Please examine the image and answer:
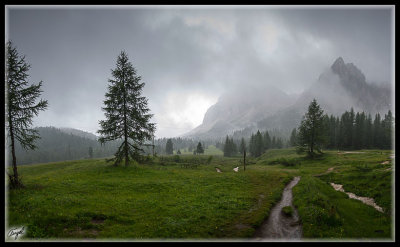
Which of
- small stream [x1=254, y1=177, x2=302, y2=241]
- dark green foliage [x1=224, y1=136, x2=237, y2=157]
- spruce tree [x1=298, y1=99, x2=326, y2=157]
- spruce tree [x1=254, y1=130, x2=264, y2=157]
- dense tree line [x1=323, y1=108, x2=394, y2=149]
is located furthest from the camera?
dark green foliage [x1=224, y1=136, x2=237, y2=157]

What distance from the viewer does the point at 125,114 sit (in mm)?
29234

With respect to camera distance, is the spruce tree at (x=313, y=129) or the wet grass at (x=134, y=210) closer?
the wet grass at (x=134, y=210)

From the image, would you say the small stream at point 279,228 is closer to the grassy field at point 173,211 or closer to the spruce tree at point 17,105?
the grassy field at point 173,211

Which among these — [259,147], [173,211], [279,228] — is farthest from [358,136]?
[173,211]

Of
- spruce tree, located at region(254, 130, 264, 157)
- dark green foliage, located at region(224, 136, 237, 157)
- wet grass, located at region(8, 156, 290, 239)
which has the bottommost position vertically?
dark green foliage, located at region(224, 136, 237, 157)

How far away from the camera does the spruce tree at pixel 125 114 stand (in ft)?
94.5

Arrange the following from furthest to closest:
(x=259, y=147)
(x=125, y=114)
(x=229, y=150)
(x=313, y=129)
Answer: (x=229, y=150) → (x=259, y=147) → (x=313, y=129) → (x=125, y=114)

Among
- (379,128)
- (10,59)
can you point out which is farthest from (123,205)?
(379,128)

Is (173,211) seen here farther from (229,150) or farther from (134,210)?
(229,150)

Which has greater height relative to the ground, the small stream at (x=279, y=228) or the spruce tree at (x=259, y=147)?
the small stream at (x=279, y=228)

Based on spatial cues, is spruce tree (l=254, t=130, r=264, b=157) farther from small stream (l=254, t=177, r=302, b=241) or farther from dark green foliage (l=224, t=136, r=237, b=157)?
small stream (l=254, t=177, r=302, b=241)

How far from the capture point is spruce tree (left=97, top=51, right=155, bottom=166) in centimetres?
2880

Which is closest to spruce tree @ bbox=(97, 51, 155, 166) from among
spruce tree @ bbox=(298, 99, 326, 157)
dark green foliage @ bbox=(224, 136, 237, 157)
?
spruce tree @ bbox=(298, 99, 326, 157)

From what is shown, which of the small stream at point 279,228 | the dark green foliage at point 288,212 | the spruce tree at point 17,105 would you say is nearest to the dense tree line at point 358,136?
the dark green foliage at point 288,212
